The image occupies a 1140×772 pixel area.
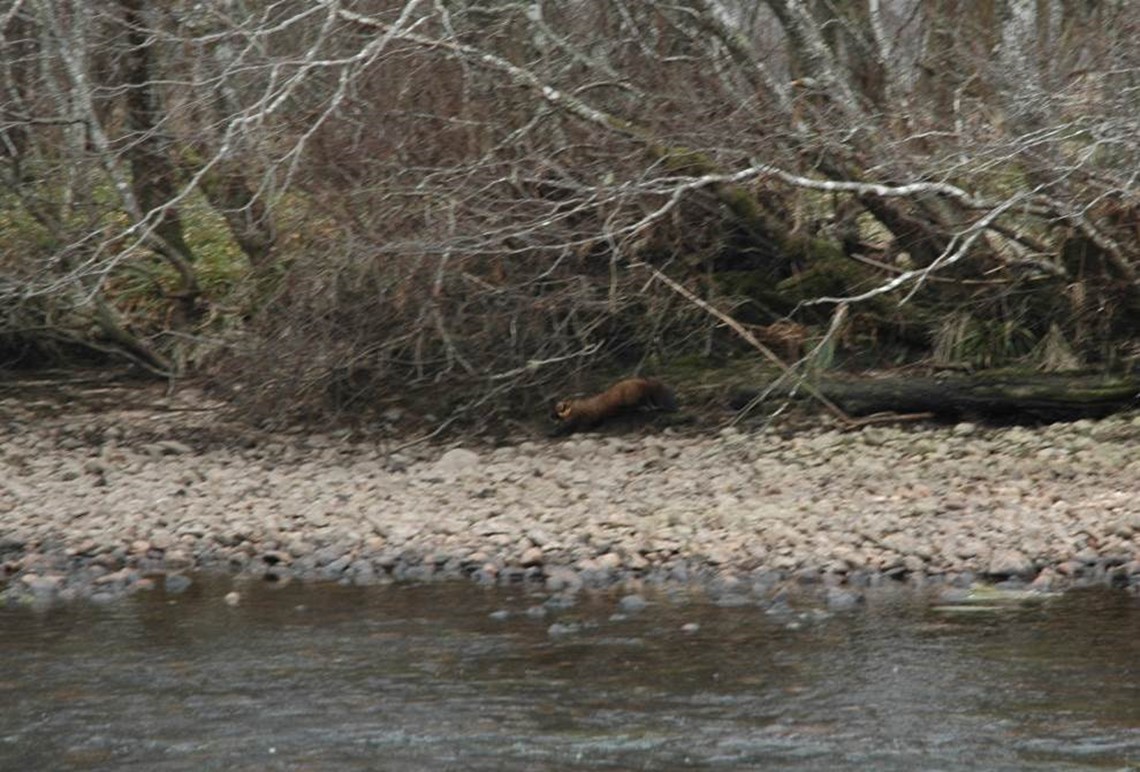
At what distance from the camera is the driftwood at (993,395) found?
10805 millimetres

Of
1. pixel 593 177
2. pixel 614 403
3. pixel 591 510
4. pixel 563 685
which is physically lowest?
pixel 563 685

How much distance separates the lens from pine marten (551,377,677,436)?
11602 mm

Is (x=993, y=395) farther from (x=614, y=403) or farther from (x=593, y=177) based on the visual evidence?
(x=593, y=177)

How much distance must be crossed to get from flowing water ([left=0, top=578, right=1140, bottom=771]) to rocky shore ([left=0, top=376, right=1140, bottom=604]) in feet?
1.75

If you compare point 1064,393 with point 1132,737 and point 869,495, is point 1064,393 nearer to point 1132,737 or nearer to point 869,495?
point 869,495

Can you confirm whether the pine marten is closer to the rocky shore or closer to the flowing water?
the rocky shore

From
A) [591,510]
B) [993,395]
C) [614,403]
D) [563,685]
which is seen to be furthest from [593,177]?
[563,685]

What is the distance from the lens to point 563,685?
22.2ft

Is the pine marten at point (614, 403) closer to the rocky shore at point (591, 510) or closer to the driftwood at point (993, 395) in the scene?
the rocky shore at point (591, 510)

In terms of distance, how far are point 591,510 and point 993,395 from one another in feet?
9.04

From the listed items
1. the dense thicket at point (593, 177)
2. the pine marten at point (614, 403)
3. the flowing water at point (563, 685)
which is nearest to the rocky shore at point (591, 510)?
the pine marten at point (614, 403)

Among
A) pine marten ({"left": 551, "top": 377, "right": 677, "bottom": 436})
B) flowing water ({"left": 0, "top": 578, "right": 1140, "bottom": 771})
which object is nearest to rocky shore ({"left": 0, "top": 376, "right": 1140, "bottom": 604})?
pine marten ({"left": 551, "top": 377, "right": 677, "bottom": 436})

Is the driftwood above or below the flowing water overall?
above

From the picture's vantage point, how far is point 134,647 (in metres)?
7.55
